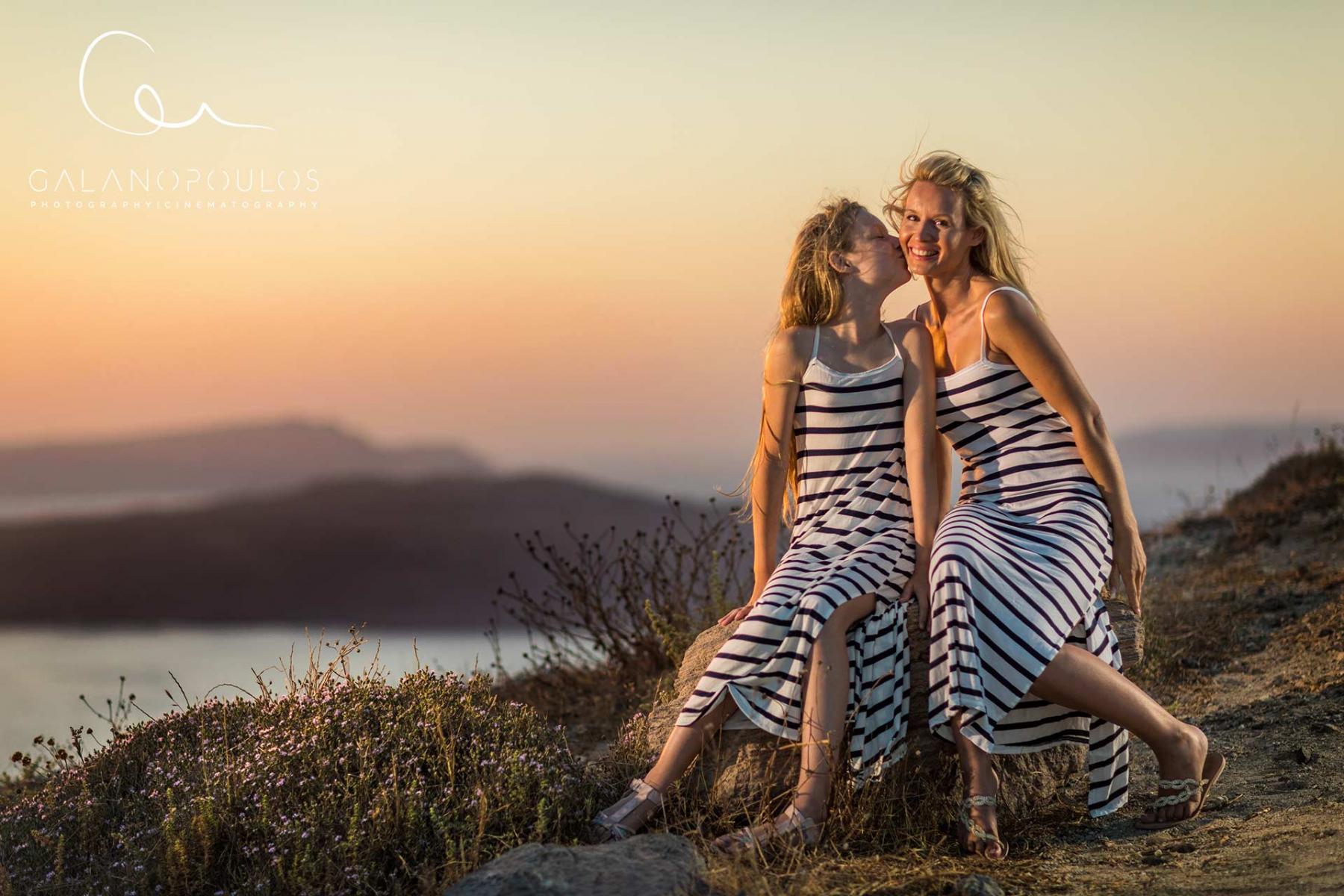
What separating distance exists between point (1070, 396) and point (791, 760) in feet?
5.40

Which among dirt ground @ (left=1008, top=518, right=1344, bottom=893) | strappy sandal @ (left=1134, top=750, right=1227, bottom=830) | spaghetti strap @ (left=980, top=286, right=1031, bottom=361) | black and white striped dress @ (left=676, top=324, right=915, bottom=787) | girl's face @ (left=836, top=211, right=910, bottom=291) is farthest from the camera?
girl's face @ (left=836, top=211, right=910, bottom=291)

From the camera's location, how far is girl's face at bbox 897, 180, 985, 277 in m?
4.54

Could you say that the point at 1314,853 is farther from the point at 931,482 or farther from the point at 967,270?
the point at 967,270

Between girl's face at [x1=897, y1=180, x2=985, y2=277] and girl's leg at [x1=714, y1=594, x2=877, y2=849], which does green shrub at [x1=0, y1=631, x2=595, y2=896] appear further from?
girl's face at [x1=897, y1=180, x2=985, y2=277]

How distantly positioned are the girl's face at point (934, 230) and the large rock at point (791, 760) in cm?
138

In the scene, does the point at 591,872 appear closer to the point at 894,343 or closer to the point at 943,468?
the point at 943,468

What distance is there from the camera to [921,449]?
172 inches

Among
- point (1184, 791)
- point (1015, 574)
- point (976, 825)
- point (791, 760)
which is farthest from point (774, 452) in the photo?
point (1184, 791)

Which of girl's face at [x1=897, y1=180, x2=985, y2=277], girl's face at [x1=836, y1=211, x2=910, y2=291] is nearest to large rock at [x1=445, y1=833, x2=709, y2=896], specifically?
girl's face at [x1=836, y1=211, x2=910, y2=291]

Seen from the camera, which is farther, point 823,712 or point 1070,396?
point 1070,396

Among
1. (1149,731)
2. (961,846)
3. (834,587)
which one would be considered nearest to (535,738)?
(834,587)

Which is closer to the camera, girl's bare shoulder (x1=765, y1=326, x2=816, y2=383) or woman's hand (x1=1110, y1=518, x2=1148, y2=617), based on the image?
woman's hand (x1=1110, y1=518, x2=1148, y2=617)

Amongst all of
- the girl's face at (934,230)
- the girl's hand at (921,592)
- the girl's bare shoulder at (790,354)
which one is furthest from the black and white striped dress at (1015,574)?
the girl's bare shoulder at (790,354)

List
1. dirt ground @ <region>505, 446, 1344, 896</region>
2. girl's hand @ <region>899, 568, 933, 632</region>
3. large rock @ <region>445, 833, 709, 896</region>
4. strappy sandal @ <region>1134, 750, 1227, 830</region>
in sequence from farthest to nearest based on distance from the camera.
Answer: strappy sandal @ <region>1134, 750, 1227, 830</region>, girl's hand @ <region>899, 568, 933, 632</region>, dirt ground @ <region>505, 446, 1344, 896</region>, large rock @ <region>445, 833, 709, 896</region>
